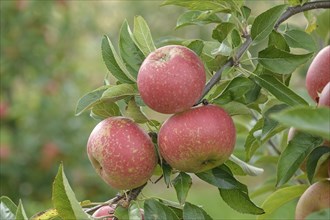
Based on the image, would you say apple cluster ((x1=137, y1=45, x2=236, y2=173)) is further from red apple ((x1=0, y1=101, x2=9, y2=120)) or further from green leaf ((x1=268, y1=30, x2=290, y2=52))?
red apple ((x1=0, y1=101, x2=9, y2=120))

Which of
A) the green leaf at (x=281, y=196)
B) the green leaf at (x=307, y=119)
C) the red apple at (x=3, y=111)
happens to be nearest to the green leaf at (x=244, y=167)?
the green leaf at (x=281, y=196)

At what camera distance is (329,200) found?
3.26 feet

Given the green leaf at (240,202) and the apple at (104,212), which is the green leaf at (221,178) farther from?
the apple at (104,212)

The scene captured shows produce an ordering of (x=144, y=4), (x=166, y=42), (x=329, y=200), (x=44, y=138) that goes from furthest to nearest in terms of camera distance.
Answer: (x=144, y=4) < (x=44, y=138) < (x=166, y=42) < (x=329, y=200)

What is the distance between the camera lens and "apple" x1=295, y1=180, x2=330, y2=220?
99cm

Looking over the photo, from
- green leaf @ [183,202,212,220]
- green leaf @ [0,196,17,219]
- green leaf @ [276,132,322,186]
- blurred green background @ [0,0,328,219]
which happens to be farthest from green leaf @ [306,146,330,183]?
blurred green background @ [0,0,328,219]

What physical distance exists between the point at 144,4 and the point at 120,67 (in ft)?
21.4

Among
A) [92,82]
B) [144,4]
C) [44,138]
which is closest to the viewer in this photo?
[44,138]

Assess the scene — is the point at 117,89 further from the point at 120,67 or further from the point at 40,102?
the point at 40,102

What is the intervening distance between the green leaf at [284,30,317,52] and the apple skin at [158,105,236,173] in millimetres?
229

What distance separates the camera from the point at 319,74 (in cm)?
105

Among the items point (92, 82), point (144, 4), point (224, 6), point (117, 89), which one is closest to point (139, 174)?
point (117, 89)

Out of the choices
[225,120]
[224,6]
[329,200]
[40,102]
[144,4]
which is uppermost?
[224,6]

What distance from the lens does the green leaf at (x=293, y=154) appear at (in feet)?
3.00
